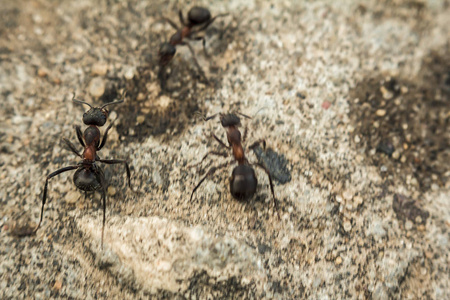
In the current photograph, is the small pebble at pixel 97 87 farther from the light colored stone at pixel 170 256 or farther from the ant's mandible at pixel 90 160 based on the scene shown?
the light colored stone at pixel 170 256

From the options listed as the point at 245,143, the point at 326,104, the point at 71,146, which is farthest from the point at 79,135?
the point at 326,104

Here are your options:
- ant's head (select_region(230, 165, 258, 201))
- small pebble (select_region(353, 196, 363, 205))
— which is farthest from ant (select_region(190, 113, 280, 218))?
small pebble (select_region(353, 196, 363, 205))

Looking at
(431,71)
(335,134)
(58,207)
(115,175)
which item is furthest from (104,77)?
(431,71)

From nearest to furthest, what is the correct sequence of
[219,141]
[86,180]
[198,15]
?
[86,180] → [219,141] → [198,15]

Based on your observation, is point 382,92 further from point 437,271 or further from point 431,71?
point 437,271

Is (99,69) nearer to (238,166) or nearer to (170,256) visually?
(238,166)

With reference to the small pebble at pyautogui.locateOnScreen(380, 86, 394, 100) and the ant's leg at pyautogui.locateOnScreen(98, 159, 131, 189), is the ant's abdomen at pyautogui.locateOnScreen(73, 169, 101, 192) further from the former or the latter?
the small pebble at pyautogui.locateOnScreen(380, 86, 394, 100)

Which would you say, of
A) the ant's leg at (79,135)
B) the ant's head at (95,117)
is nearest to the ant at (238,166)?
the ant's head at (95,117)
